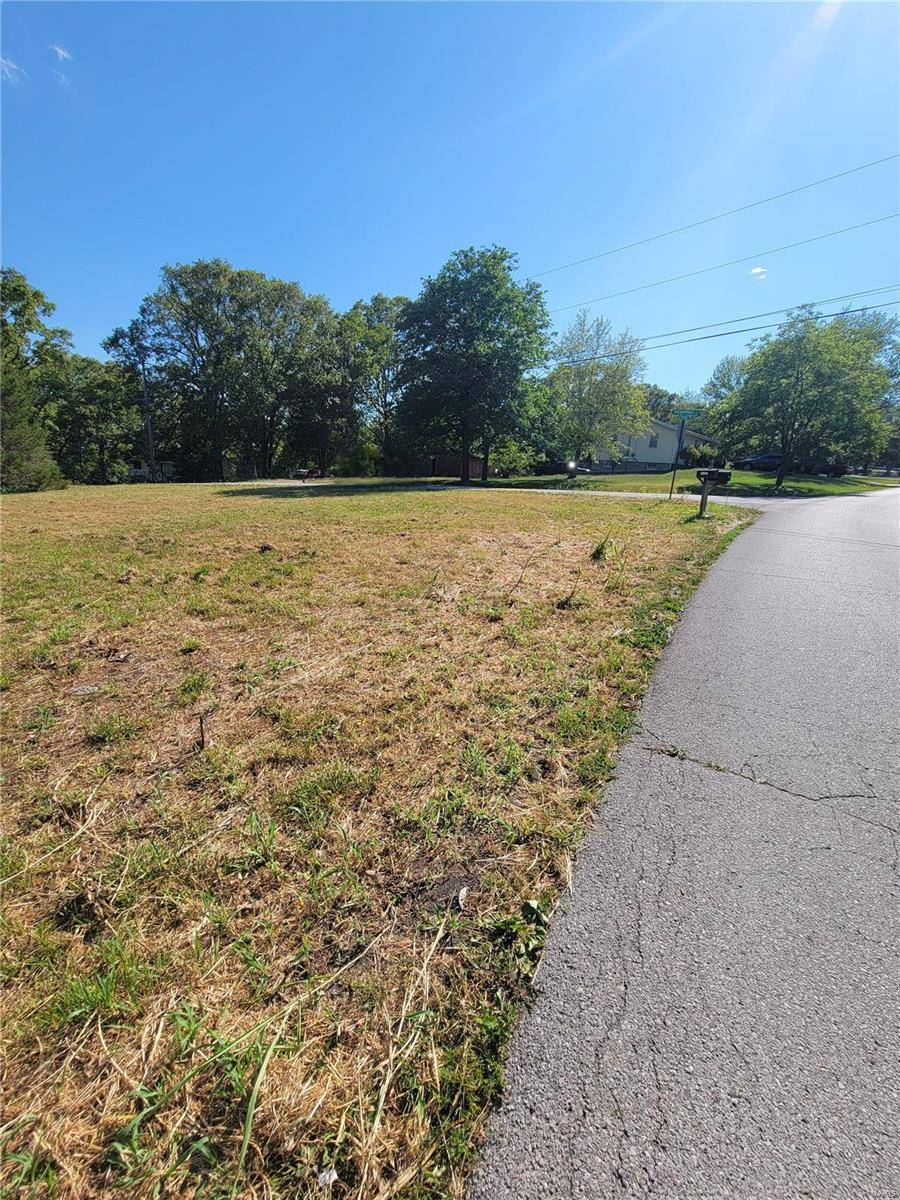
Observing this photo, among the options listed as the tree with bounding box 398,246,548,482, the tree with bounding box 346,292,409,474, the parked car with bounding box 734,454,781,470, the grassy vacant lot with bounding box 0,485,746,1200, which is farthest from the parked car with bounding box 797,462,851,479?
the grassy vacant lot with bounding box 0,485,746,1200

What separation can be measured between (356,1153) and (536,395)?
84.9ft

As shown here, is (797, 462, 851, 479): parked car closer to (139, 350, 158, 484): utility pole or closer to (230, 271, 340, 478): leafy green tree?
(230, 271, 340, 478): leafy green tree

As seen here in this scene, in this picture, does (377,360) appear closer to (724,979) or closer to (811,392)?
(811,392)

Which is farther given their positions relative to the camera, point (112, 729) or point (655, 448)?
point (655, 448)

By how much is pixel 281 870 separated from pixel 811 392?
2985 centimetres

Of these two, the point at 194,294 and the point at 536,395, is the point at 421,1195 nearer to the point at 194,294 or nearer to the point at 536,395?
the point at 536,395

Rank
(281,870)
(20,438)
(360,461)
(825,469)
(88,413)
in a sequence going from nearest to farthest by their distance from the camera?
(281,870), (20,438), (88,413), (360,461), (825,469)

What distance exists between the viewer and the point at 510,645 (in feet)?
12.3

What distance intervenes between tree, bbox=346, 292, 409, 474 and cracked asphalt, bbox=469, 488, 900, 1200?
3441cm

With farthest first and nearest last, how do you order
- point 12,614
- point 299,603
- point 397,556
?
1. point 397,556
2. point 299,603
3. point 12,614

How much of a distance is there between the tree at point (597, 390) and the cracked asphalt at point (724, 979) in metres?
32.1

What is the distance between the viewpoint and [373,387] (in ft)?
125

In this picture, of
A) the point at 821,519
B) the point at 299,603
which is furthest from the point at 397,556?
the point at 821,519

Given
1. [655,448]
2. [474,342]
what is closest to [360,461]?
[474,342]
